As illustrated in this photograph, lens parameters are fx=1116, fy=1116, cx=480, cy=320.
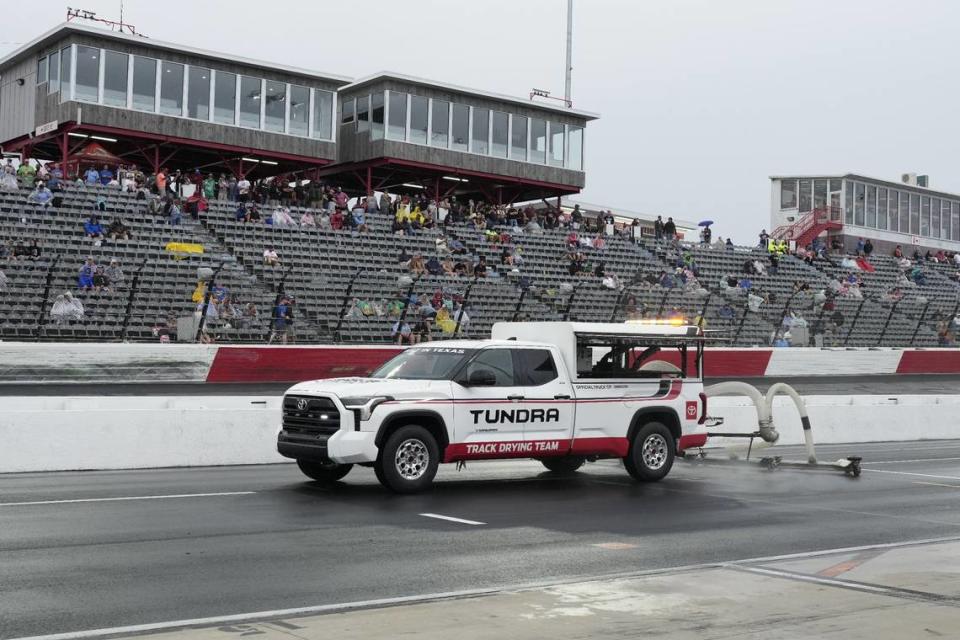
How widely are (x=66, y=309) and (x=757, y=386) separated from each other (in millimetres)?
18577

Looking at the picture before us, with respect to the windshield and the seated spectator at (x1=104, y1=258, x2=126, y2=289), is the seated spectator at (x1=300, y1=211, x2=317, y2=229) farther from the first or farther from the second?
the windshield

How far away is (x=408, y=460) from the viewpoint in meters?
13.4

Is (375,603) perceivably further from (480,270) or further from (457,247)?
(457,247)

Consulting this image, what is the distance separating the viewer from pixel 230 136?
4056cm

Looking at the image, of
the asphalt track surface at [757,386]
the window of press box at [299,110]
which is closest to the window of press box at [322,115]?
the window of press box at [299,110]

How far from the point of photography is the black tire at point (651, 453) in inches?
606

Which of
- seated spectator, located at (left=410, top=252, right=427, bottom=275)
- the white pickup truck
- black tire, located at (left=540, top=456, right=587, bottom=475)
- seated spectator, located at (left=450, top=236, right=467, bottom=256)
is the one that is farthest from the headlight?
seated spectator, located at (left=450, top=236, right=467, bottom=256)

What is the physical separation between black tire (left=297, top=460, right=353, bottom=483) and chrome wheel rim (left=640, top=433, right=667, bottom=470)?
13.6 feet

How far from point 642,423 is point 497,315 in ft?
50.3

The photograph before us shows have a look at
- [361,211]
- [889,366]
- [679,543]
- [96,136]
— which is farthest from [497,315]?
[679,543]

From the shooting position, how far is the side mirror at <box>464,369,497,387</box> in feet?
45.2

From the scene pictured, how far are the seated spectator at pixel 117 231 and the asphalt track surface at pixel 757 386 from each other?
5.76 meters

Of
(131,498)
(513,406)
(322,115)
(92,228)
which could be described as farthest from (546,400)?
(322,115)

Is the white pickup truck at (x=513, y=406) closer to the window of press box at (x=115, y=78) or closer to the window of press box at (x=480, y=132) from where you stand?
the window of press box at (x=115, y=78)
